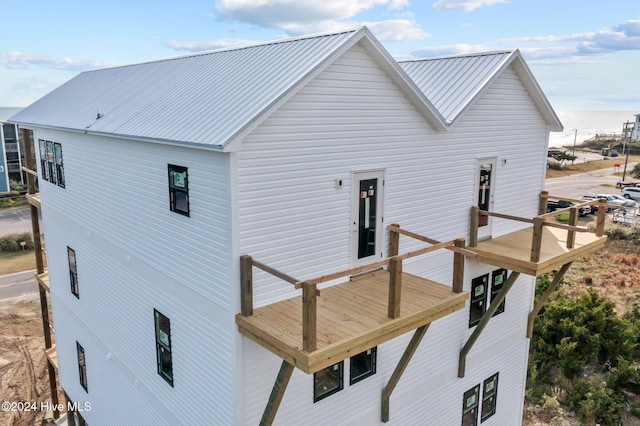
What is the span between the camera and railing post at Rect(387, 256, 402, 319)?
7340 millimetres

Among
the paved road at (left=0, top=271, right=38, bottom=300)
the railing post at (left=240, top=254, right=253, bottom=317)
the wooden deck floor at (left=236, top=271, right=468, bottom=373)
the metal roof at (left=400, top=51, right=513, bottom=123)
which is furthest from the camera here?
the paved road at (left=0, top=271, right=38, bottom=300)

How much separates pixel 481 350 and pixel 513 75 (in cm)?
708

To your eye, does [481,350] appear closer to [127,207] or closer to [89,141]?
[127,207]

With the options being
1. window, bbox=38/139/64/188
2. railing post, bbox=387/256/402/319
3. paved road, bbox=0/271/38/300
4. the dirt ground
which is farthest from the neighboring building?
paved road, bbox=0/271/38/300

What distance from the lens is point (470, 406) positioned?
13148 millimetres

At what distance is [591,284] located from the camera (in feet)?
90.4

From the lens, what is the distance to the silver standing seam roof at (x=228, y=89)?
7.48 metres

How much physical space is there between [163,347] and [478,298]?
25.1ft

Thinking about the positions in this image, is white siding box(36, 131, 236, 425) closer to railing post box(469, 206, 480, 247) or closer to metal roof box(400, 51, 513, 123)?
metal roof box(400, 51, 513, 123)

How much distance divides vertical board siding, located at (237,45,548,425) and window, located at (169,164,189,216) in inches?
55.7

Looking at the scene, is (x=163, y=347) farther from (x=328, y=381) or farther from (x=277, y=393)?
(x=277, y=393)

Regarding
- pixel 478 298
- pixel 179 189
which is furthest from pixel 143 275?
pixel 478 298

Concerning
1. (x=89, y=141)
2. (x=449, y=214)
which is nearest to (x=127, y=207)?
(x=89, y=141)

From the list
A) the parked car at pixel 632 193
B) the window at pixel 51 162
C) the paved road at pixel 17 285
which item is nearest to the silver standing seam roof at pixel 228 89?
the window at pixel 51 162
